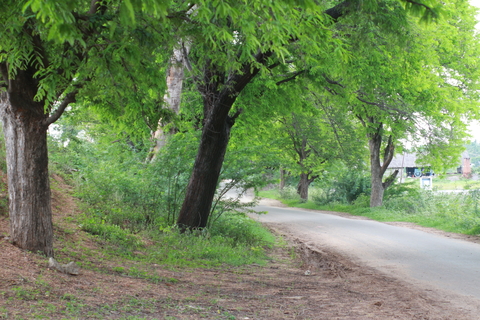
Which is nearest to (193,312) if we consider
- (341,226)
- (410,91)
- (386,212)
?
(341,226)

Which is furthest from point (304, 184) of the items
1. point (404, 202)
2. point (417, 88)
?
point (417, 88)

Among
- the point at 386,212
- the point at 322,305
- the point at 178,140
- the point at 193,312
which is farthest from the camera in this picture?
the point at 386,212

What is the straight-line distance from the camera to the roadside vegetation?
51.5ft

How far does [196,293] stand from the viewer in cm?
608

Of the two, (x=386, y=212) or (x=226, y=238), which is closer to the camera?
(x=226, y=238)

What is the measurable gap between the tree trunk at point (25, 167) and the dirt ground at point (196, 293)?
0.90 ft

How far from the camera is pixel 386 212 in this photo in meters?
22.3

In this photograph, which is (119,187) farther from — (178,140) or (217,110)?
(217,110)

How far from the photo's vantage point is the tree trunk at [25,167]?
634 cm

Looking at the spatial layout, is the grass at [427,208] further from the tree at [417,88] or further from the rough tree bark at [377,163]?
the tree at [417,88]

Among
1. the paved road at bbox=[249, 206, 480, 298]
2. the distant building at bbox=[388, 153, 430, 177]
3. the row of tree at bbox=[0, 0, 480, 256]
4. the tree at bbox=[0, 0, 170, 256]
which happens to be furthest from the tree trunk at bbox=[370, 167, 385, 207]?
the distant building at bbox=[388, 153, 430, 177]

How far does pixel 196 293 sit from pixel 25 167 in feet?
9.75

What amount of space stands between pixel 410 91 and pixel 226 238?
10573 mm

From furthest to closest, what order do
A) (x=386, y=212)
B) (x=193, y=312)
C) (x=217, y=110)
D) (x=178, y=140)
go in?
(x=386, y=212) < (x=178, y=140) < (x=217, y=110) < (x=193, y=312)
